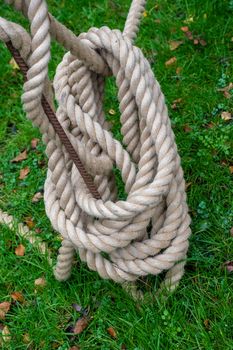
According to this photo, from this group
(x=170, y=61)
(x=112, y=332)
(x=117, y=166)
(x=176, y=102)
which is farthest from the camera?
(x=170, y=61)

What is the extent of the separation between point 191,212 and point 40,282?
677mm

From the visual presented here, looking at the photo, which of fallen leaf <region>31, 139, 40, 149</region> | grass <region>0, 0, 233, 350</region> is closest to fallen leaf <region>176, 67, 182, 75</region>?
grass <region>0, 0, 233, 350</region>

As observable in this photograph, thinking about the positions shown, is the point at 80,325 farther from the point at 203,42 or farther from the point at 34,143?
the point at 203,42

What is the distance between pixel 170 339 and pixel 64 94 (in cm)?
90

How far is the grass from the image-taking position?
194 cm

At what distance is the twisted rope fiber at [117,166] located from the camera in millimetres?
1645

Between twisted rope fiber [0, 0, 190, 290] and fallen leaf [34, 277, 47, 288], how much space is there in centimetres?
44

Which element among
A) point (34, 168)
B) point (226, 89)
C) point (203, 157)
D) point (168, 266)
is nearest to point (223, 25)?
point (226, 89)

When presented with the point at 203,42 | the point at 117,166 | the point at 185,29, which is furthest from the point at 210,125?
the point at 117,166

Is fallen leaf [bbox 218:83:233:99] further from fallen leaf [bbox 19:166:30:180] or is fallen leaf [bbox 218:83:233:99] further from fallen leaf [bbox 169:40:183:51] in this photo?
fallen leaf [bbox 19:166:30:180]

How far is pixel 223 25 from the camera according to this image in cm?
305

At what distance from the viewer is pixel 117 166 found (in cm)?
177

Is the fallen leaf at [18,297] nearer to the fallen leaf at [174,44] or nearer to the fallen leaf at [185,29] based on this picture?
the fallen leaf at [174,44]

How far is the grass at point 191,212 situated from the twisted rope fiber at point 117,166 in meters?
0.24
